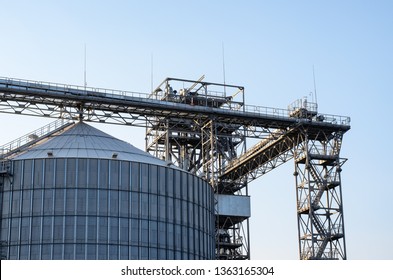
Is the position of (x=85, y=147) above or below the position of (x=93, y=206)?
above

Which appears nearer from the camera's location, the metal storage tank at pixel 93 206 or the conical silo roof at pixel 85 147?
the metal storage tank at pixel 93 206

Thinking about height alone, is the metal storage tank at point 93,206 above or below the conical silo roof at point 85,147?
below

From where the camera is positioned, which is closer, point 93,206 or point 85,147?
point 93,206

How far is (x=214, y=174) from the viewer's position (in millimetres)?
102625

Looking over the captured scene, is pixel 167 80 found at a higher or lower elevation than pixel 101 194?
higher

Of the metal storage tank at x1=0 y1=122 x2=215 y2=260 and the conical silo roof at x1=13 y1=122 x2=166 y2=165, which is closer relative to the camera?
the metal storage tank at x1=0 y1=122 x2=215 y2=260

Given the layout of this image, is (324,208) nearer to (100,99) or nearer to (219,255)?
(219,255)

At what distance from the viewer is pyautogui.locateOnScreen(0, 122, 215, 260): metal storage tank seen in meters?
76.7

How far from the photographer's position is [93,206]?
255 ft

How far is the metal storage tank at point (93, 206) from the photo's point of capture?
7669 centimetres

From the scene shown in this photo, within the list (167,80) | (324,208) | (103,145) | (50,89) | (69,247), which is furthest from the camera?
(167,80)

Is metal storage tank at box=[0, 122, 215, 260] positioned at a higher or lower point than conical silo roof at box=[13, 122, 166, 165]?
lower
